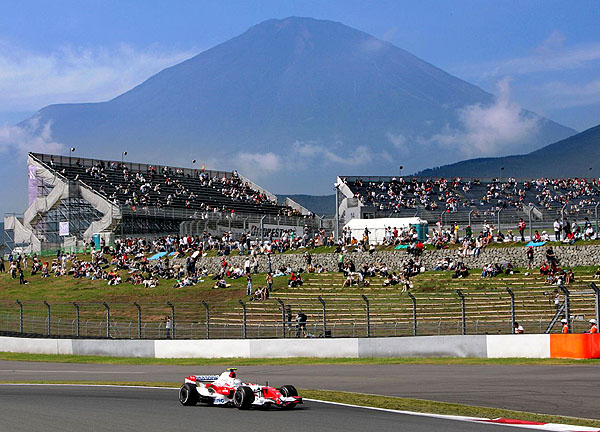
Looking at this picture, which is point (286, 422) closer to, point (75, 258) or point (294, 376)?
point (294, 376)

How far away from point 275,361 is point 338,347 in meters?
2.15

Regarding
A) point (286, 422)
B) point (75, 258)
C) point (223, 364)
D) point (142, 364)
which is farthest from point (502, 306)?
point (75, 258)

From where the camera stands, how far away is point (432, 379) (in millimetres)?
20031

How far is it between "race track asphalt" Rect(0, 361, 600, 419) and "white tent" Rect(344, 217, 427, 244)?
23022 millimetres

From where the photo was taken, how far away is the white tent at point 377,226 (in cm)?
4950

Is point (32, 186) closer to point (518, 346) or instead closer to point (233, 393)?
point (518, 346)

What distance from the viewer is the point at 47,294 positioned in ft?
165

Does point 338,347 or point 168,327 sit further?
point 168,327

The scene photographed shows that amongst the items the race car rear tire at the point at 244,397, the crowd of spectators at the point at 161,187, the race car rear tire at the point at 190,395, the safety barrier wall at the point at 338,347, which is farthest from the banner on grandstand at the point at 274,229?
the race car rear tire at the point at 244,397

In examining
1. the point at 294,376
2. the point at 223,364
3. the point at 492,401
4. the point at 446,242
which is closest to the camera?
the point at 492,401

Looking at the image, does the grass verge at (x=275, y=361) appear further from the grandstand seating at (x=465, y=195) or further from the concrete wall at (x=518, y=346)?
the grandstand seating at (x=465, y=195)

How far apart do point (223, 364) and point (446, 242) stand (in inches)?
697

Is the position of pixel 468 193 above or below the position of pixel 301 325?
above

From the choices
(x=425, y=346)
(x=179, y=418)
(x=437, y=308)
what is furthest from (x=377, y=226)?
(x=179, y=418)
